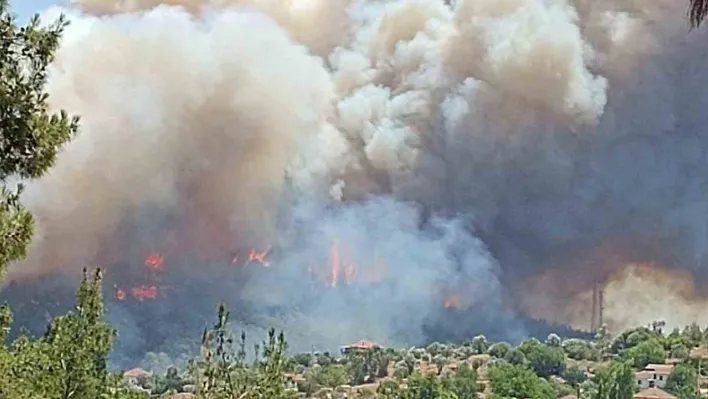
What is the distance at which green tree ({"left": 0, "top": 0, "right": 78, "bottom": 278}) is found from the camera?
256 centimetres

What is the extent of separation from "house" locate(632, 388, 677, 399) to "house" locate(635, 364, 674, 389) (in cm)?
12

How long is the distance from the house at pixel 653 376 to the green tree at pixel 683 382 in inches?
3.9

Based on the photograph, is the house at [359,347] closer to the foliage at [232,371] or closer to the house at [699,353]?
the house at [699,353]

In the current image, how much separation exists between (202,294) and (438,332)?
5.03 metres

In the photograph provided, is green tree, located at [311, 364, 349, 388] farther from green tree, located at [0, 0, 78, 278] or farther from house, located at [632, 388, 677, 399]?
green tree, located at [0, 0, 78, 278]

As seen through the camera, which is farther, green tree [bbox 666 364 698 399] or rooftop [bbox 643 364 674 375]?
rooftop [bbox 643 364 674 375]

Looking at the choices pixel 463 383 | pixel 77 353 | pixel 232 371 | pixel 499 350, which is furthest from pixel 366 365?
pixel 77 353

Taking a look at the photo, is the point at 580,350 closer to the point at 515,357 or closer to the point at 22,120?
the point at 515,357

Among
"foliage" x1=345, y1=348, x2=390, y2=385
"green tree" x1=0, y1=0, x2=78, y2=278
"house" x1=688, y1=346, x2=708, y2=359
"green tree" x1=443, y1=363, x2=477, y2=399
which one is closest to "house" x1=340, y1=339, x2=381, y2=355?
"foliage" x1=345, y1=348, x2=390, y2=385

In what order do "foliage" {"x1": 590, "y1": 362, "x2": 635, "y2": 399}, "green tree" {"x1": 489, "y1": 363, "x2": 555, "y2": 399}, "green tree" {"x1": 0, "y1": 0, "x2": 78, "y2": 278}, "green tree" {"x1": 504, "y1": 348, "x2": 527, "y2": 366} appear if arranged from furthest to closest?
"green tree" {"x1": 504, "y1": 348, "x2": 527, "y2": 366} < "green tree" {"x1": 489, "y1": 363, "x2": 555, "y2": 399} < "foliage" {"x1": 590, "y1": 362, "x2": 635, "y2": 399} < "green tree" {"x1": 0, "y1": 0, "x2": 78, "y2": 278}

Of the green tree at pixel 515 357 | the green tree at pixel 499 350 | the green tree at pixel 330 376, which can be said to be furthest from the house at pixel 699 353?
the green tree at pixel 330 376

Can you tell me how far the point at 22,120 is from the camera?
2.56 meters

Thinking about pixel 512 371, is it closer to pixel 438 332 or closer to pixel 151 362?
pixel 438 332

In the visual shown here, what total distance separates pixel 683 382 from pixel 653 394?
1373 millimetres
